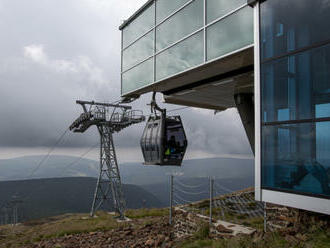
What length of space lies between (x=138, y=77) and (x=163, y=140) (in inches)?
121

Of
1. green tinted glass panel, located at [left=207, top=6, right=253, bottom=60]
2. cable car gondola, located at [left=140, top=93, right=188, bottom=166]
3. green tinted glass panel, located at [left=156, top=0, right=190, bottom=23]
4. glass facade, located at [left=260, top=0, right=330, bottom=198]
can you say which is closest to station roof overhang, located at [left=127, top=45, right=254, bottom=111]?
green tinted glass panel, located at [left=207, top=6, right=253, bottom=60]

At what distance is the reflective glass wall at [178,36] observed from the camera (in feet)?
24.1

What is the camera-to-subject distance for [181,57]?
9242 millimetres

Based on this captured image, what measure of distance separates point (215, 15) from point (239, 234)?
6290mm

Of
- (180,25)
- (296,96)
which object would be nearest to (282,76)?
(296,96)

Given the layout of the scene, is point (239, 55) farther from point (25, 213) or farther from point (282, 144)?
point (25, 213)

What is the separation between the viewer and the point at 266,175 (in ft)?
17.7

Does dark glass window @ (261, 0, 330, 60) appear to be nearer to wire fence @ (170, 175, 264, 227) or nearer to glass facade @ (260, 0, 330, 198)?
glass facade @ (260, 0, 330, 198)

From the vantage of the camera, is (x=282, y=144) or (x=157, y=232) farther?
(x=157, y=232)

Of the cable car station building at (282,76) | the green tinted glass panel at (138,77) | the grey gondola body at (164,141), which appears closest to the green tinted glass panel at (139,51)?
the green tinted glass panel at (138,77)

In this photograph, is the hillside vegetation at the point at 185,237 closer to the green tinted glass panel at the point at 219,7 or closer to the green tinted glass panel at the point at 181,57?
the green tinted glass panel at the point at 181,57

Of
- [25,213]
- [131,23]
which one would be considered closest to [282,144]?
[131,23]

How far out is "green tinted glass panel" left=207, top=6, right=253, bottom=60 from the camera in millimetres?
6938

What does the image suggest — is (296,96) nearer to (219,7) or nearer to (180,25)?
(219,7)
